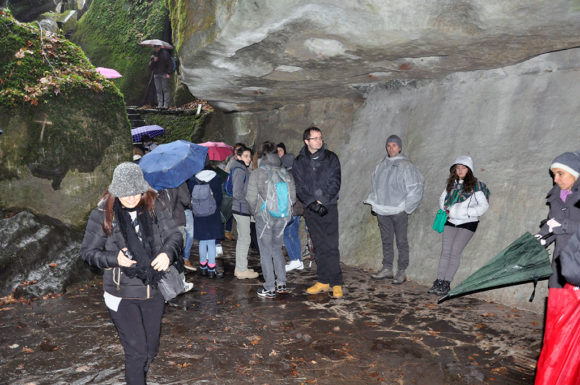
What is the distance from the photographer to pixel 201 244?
8.48 meters

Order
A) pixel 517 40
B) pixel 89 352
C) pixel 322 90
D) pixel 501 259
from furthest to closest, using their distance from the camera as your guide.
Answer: pixel 322 90, pixel 517 40, pixel 89 352, pixel 501 259

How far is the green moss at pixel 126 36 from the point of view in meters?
19.5

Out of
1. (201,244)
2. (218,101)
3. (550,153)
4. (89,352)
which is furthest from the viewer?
(218,101)

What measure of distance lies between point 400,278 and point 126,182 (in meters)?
5.51

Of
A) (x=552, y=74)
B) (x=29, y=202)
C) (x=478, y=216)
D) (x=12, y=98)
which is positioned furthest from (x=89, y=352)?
(x=552, y=74)

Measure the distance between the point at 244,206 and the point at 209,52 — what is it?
263 centimetres

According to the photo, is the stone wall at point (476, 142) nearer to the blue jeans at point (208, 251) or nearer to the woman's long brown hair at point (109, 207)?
the blue jeans at point (208, 251)

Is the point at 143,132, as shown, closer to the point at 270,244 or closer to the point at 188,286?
the point at 188,286

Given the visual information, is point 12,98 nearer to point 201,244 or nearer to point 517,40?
point 201,244

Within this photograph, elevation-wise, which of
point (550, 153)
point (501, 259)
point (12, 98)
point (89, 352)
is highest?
point (12, 98)

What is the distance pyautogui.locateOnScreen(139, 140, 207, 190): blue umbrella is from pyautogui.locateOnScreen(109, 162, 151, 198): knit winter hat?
283cm

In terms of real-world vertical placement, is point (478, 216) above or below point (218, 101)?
below

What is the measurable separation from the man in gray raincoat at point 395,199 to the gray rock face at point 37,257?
5.14 metres

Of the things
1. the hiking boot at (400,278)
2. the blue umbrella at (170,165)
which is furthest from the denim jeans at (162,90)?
the hiking boot at (400,278)
